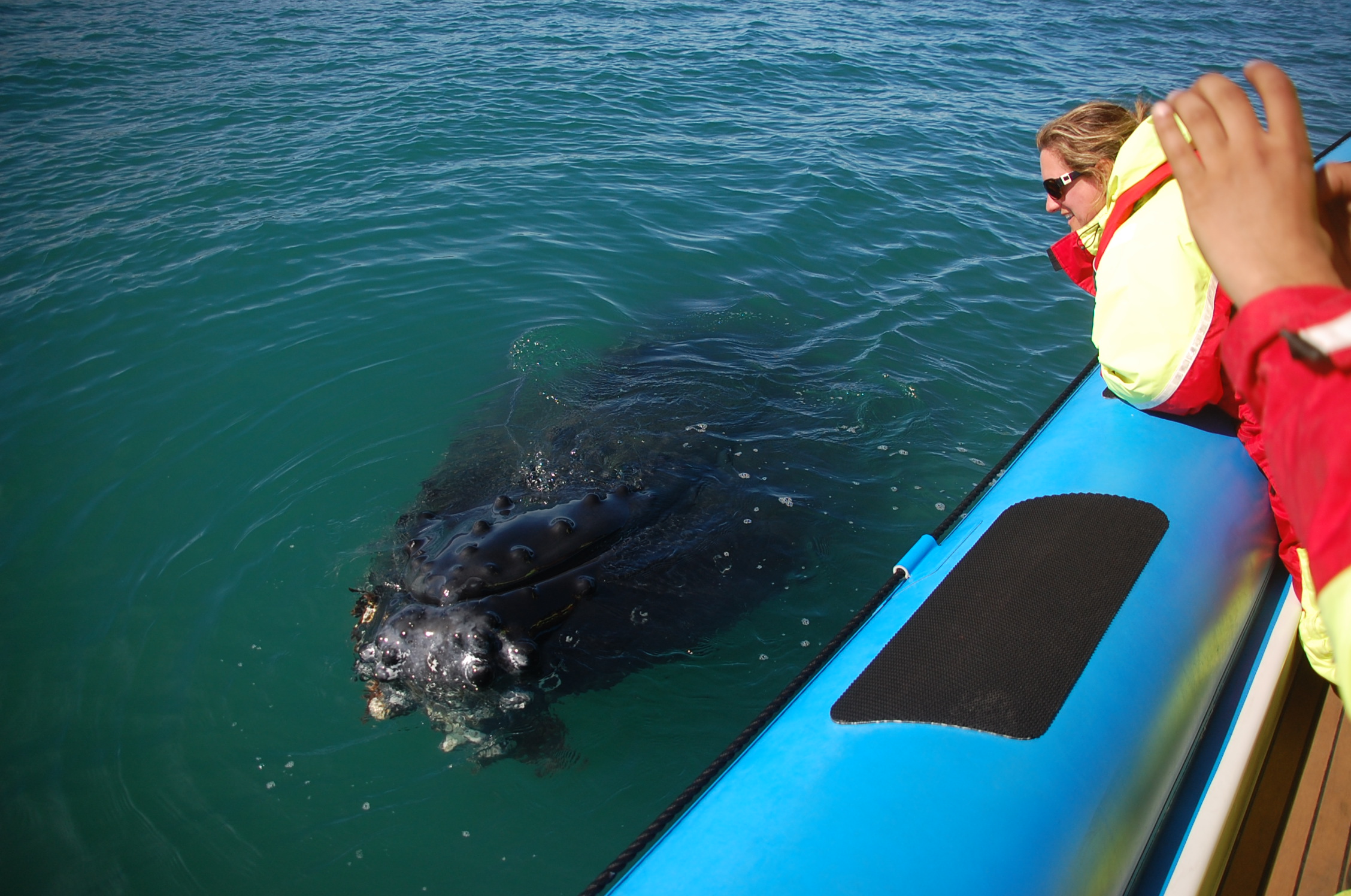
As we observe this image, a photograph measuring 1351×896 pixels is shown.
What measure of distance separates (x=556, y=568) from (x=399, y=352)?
392 centimetres

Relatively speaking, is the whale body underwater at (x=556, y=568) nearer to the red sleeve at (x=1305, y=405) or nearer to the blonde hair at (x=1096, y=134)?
the blonde hair at (x=1096, y=134)

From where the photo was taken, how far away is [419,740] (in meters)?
3.89

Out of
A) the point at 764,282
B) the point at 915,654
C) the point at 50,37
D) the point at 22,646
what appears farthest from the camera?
the point at 50,37

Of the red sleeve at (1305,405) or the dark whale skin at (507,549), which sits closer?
the red sleeve at (1305,405)

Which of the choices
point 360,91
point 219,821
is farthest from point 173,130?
point 219,821

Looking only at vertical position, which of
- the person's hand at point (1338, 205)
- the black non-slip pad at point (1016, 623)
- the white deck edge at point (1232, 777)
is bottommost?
the white deck edge at point (1232, 777)

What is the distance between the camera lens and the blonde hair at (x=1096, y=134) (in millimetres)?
3598

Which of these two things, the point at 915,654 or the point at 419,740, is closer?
the point at 915,654

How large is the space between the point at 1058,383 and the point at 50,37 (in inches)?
668

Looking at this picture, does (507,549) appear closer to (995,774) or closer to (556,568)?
(556,568)

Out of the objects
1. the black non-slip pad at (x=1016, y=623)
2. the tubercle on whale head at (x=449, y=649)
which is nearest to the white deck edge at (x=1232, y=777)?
the black non-slip pad at (x=1016, y=623)

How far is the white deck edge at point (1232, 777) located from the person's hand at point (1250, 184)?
7.12 ft

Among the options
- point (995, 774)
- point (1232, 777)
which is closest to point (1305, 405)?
point (995, 774)

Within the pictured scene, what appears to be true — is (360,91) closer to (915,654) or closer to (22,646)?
(22,646)
